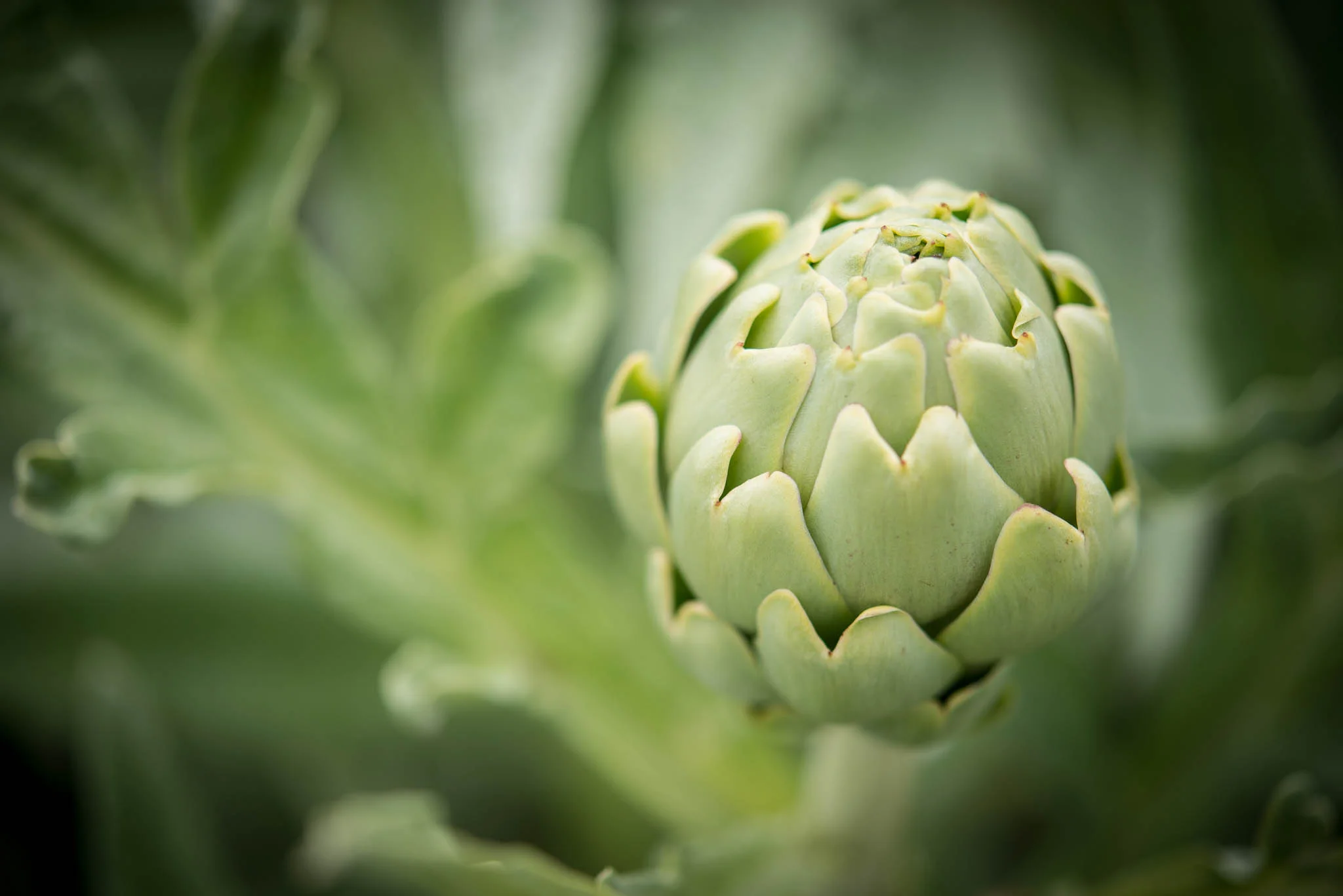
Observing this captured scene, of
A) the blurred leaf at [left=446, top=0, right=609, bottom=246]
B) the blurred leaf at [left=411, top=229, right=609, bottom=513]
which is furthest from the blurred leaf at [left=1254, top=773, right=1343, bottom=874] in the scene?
the blurred leaf at [left=446, top=0, right=609, bottom=246]

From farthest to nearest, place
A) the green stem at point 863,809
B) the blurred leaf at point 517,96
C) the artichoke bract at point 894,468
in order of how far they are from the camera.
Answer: the blurred leaf at point 517,96
the green stem at point 863,809
the artichoke bract at point 894,468

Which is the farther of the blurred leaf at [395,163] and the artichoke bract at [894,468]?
the blurred leaf at [395,163]

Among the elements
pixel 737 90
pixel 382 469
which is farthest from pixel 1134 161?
pixel 382 469

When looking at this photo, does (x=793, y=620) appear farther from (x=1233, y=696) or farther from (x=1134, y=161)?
(x=1134, y=161)

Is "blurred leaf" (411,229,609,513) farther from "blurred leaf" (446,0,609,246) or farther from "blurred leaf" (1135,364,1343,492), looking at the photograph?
"blurred leaf" (1135,364,1343,492)

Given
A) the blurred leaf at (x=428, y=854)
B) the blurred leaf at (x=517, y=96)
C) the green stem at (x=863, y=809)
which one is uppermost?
the blurred leaf at (x=517, y=96)

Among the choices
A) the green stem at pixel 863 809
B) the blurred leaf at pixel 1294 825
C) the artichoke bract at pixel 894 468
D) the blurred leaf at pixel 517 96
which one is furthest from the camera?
the blurred leaf at pixel 517 96

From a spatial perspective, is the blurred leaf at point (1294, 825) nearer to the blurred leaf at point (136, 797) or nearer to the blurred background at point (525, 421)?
the blurred background at point (525, 421)

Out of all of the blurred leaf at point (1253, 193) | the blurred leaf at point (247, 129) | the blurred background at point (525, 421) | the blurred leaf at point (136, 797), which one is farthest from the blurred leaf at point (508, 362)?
the blurred leaf at point (1253, 193)
